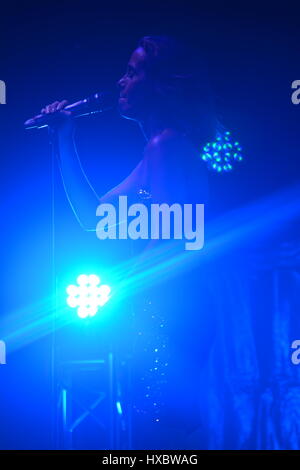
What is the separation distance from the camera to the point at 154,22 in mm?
3285

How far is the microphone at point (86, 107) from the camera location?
10.2 feet

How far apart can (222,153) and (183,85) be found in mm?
423

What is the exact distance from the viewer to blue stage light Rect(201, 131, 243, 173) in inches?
129

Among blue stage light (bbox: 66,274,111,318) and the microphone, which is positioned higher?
the microphone


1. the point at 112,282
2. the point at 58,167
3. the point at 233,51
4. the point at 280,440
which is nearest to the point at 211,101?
the point at 233,51

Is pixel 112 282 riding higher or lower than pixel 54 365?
higher

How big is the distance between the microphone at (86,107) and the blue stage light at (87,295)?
0.84 metres

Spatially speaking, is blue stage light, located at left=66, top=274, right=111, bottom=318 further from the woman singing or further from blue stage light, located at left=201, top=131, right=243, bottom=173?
blue stage light, located at left=201, top=131, right=243, bottom=173

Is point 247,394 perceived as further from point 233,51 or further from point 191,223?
point 233,51

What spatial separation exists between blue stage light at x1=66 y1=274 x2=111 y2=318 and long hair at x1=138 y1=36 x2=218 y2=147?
93 cm
